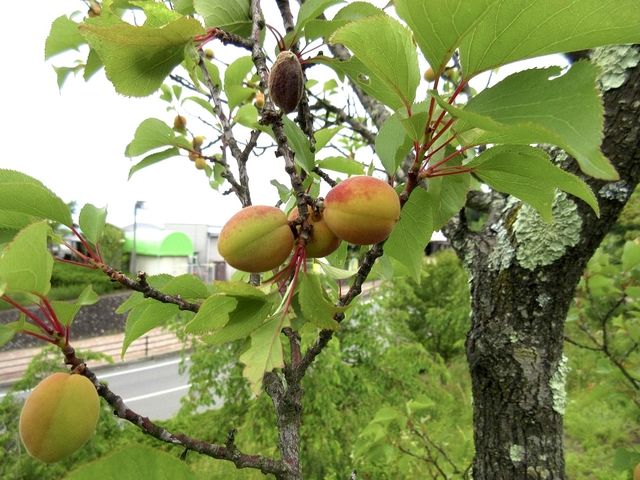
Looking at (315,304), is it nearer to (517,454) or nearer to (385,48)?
(385,48)

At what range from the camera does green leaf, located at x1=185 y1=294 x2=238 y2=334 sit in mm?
460

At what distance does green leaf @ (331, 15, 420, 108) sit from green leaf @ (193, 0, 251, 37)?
31cm

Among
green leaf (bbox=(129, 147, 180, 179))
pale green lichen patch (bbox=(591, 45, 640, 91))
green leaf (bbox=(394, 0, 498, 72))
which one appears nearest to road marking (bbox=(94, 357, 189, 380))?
green leaf (bbox=(129, 147, 180, 179))

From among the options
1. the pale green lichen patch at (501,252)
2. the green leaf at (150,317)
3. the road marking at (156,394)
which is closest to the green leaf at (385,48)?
the green leaf at (150,317)

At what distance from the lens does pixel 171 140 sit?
94 centimetres

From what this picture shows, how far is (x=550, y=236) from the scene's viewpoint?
0.98m

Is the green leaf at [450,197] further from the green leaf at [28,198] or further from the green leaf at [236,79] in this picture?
the green leaf at [236,79]

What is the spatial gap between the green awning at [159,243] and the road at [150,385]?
509 centimetres

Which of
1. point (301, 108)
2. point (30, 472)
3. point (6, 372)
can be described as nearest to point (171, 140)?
A: point (301, 108)

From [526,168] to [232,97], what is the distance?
0.76 m

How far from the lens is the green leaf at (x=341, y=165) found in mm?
753

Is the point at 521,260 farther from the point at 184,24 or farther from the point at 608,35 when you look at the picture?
the point at 184,24

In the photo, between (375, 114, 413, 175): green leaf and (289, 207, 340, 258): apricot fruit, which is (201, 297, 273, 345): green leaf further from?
(375, 114, 413, 175): green leaf

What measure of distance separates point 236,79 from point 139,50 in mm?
565
